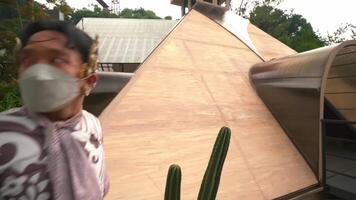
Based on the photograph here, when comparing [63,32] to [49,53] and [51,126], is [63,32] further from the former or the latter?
[51,126]

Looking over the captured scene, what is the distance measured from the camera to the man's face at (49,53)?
124 centimetres

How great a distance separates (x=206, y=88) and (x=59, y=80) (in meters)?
3.62

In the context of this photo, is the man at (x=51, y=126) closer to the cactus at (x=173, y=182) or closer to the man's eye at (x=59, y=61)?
the man's eye at (x=59, y=61)

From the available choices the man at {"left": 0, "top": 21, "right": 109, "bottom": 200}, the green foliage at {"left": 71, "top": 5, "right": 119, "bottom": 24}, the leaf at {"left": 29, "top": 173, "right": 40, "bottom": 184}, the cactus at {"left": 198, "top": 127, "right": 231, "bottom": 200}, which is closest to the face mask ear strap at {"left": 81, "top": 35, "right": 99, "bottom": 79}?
the man at {"left": 0, "top": 21, "right": 109, "bottom": 200}

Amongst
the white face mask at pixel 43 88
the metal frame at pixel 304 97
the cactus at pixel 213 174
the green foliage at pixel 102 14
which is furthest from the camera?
the green foliage at pixel 102 14

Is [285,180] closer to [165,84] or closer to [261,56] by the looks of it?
[165,84]

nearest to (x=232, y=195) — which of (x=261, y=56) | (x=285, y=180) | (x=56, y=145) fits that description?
(x=285, y=180)

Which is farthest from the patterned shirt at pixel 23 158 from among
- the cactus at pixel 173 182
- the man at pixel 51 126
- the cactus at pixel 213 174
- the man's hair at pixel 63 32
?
the cactus at pixel 213 174

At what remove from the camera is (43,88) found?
1181 mm

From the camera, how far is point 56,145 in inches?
46.3

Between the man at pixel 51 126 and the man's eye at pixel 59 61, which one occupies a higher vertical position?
the man's eye at pixel 59 61

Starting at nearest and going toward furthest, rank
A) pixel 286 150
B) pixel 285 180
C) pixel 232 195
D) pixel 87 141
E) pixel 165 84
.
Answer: pixel 87 141, pixel 232 195, pixel 285 180, pixel 286 150, pixel 165 84

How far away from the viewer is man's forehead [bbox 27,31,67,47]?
126 cm

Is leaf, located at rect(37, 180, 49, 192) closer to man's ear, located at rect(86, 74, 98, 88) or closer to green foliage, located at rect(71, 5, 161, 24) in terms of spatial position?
man's ear, located at rect(86, 74, 98, 88)
